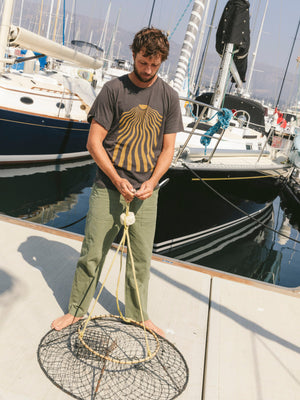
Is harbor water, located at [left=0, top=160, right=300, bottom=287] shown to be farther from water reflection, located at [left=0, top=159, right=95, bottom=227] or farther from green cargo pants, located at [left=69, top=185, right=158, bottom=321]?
green cargo pants, located at [left=69, top=185, right=158, bottom=321]

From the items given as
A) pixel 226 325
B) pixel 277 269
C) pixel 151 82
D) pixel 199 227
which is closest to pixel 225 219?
pixel 199 227

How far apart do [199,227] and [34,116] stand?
544 centimetres

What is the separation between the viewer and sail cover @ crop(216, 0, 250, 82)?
8961mm

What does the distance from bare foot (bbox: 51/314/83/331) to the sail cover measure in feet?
26.0

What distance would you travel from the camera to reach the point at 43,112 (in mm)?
10883

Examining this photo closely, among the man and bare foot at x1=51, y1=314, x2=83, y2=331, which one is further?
bare foot at x1=51, y1=314, x2=83, y2=331

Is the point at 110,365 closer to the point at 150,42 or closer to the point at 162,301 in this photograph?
the point at 162,301

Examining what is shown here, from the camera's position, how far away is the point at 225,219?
8.11 meters

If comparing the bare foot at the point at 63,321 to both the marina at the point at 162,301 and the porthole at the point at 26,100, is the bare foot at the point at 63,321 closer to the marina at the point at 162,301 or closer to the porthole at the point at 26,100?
the marina at the point at 162,301

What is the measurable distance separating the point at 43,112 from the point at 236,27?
530 centimetres

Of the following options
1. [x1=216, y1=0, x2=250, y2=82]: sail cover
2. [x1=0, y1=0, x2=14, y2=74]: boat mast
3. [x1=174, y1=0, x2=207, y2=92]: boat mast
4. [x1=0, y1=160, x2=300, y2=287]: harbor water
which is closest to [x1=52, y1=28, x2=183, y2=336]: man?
[x1=0, y1=160, x2=300, y2=287]: harbor water

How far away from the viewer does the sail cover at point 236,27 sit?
8961 mm

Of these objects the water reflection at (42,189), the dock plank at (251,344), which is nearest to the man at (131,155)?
the dock plank at (251,344)

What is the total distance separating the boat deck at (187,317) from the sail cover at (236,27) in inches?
264
